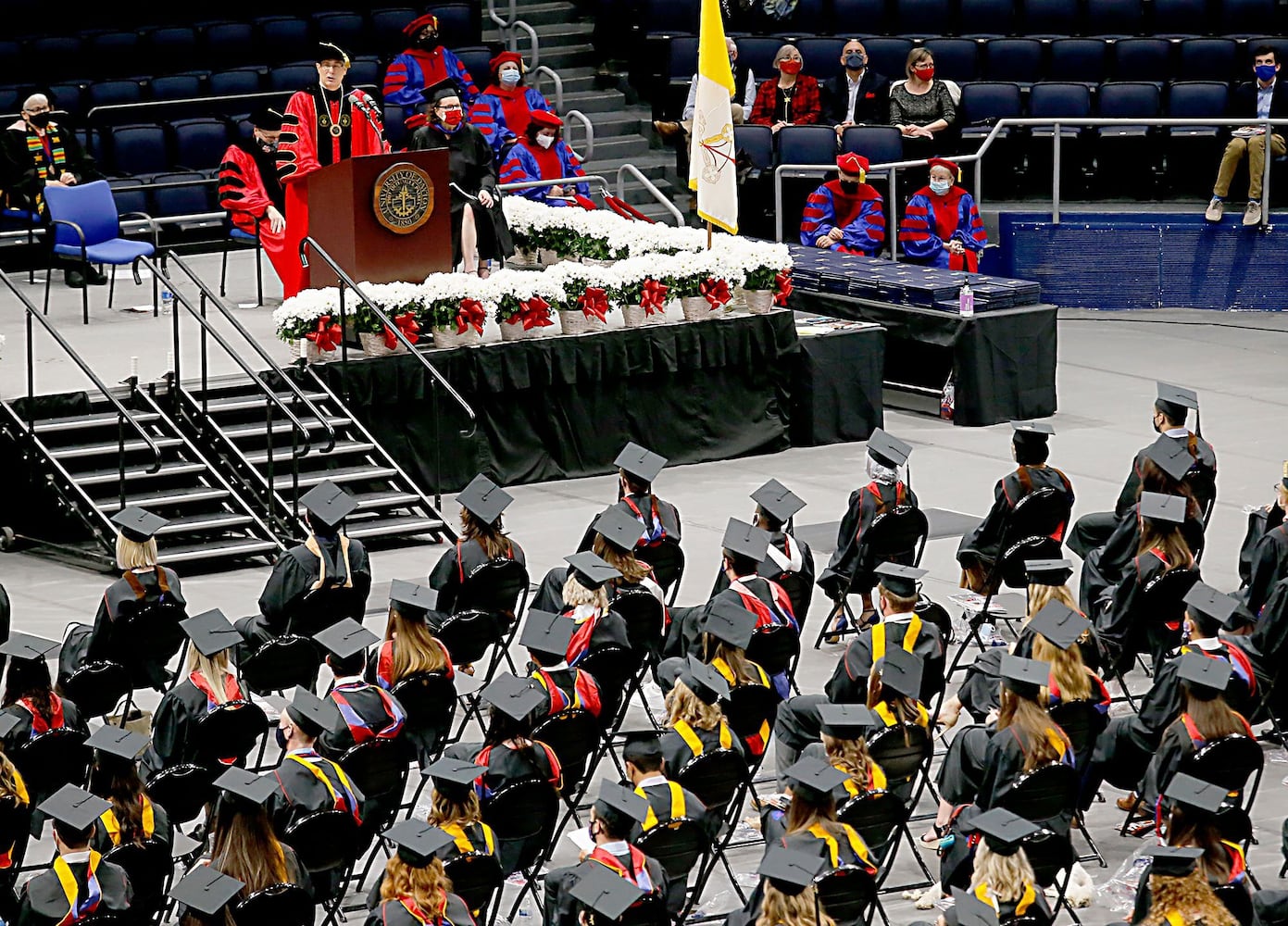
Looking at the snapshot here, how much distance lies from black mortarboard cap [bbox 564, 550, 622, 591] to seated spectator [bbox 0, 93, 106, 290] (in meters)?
8.79

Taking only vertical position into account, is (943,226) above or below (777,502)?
below

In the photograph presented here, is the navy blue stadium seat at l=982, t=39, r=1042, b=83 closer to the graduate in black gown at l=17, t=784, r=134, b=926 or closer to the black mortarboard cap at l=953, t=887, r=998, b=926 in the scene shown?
the black mortarboard cap at l=953, t=887, r=998, b=926

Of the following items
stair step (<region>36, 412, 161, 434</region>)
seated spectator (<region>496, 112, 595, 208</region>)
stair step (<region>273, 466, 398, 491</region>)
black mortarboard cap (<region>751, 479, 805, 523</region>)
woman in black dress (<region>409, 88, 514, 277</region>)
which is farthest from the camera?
seated spectator (<region>496, 112, 595, 208</region>)

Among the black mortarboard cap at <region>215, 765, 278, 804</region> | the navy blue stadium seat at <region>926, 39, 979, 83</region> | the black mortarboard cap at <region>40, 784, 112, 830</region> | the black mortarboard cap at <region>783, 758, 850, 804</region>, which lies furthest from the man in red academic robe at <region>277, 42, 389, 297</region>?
the black mortarboard cap at <region>783, 758, 850, 804</region>

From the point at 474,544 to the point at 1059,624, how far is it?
129 inches

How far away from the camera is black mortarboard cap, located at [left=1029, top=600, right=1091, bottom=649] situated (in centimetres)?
816

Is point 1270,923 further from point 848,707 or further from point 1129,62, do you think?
point 1129,62

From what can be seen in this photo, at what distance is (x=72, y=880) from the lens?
6789 mm

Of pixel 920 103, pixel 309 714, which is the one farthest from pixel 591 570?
pixel 920 103

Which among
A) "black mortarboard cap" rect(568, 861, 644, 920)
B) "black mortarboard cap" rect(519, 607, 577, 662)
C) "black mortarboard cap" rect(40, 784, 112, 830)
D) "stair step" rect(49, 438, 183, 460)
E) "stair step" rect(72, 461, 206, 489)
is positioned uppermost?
"black mortarboard cap" rect(40, 784, 112, 830)

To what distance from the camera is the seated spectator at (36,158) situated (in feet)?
55.7

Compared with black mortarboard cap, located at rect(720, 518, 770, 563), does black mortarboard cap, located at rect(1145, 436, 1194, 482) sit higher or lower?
lower

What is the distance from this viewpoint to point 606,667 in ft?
29.5

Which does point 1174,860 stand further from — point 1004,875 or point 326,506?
point 326,506
